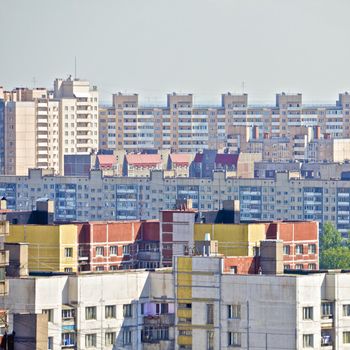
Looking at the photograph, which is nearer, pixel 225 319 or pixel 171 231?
pixel 225 319

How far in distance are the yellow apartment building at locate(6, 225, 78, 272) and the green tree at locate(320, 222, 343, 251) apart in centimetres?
8131

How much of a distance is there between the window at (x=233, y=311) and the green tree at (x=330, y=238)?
104 meters

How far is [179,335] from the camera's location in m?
85.4

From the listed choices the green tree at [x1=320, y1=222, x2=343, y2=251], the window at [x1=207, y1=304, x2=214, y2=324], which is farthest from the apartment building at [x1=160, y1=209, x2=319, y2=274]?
the green tree at [x1=320, y1=222, x2=343, y2=251]

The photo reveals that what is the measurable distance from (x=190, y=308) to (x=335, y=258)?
8660 cm

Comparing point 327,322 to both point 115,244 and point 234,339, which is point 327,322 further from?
point 115,244

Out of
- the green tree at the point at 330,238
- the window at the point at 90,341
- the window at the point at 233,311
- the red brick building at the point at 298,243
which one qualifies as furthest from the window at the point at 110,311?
the green tree at the point at 330,238

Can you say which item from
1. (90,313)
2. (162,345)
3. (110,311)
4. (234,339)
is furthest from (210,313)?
(90,313)

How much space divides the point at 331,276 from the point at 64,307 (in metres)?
8.70

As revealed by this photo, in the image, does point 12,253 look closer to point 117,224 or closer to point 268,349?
point 268,349

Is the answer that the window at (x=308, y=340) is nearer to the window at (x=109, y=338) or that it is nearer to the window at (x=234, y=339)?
the window at (x=234, y=339)

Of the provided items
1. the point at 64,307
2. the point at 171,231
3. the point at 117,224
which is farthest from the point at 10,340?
the point at 117,224

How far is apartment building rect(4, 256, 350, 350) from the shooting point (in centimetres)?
8238

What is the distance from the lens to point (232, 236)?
4033 inches
